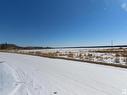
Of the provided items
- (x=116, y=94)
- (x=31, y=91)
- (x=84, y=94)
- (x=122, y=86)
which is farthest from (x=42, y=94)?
(x=122, y=86)

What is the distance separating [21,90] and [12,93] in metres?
0.40

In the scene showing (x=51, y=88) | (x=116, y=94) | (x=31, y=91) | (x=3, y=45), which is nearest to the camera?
(x=116, y=94)

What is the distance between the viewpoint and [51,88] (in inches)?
245

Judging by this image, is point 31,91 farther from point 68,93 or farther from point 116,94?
point 116,94

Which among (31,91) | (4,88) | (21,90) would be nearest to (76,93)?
(31,91)

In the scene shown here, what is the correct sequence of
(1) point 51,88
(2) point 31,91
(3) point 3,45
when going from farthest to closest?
(3) point 3,45 < (1) point 51,88 < (2) point 31,91

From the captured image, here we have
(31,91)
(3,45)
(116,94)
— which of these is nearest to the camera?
(116,94)

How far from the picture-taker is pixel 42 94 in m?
5.39

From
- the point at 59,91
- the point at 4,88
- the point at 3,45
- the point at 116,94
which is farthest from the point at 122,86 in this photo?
the point at 3,45

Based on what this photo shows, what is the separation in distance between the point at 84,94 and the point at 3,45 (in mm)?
131264

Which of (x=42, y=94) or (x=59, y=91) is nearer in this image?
(x=42, y=94)

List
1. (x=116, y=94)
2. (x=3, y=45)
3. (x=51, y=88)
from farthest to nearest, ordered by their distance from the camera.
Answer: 1. (x=3, y=45)
2. (x=51, y=88)
3. (x=116, y=94)

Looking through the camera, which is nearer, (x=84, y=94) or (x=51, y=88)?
→ (x=84, y=94)

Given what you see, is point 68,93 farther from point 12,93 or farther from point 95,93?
point 12,93
